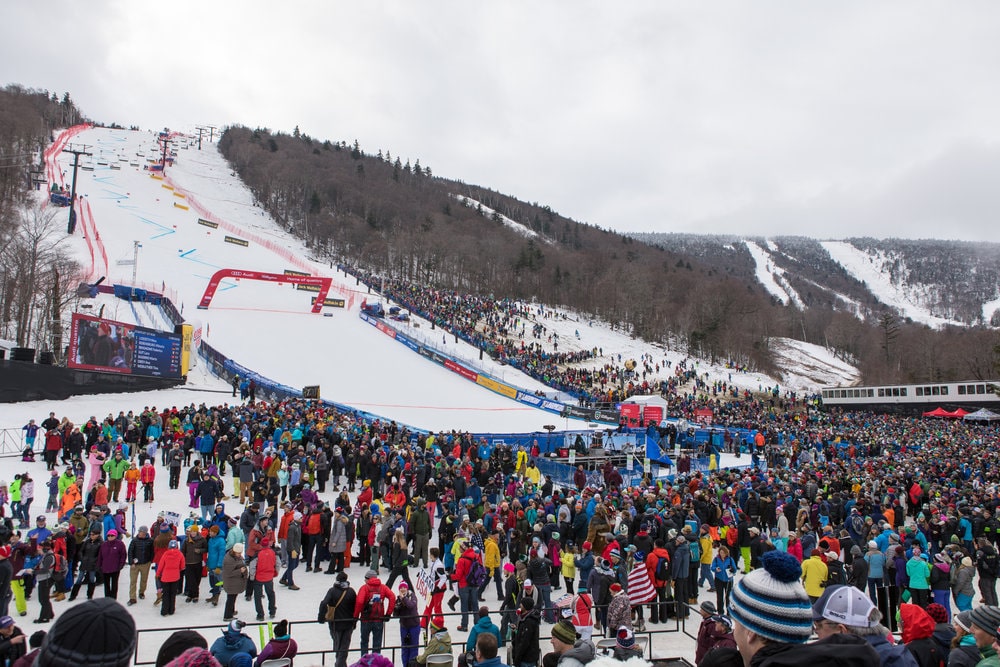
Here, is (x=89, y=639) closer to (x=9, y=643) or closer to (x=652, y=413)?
(x=9, y=643)

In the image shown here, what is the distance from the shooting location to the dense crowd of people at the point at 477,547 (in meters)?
5.41

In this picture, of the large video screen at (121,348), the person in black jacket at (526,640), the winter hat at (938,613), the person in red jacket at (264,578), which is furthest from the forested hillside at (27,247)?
the winter hat at (938,613)

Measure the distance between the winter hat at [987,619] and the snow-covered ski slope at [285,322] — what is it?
73.9ft

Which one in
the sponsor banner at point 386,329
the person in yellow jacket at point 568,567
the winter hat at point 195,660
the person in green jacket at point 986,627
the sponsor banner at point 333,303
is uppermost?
the sponsor banner at point 333,303

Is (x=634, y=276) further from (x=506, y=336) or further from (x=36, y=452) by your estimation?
(x=36, y=452)

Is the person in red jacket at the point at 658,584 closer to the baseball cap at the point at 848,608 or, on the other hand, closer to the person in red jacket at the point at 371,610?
the person in red jacket at the point at 371,610

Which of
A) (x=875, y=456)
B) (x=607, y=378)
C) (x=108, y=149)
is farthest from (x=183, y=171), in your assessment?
(x=875, y=456)

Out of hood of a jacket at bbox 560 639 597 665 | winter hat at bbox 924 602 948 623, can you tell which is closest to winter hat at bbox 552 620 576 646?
hood of a jacket at bbox 560 639 597 665

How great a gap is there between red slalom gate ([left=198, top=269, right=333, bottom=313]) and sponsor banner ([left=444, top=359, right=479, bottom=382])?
1062cm

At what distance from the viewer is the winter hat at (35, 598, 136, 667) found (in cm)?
189

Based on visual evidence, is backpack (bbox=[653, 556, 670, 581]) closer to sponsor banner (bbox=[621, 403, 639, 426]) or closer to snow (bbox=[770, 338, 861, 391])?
sponsor banner (bbox=[621, 403, 639, 426])

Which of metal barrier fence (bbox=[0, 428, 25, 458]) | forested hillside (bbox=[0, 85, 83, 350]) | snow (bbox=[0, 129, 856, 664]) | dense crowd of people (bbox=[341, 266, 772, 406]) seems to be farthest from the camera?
dense crowd of people (bbox=[341, 266, 772, 406])

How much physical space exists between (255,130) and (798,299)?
15301 centimetres

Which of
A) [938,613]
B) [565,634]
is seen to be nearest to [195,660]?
[565,634]
